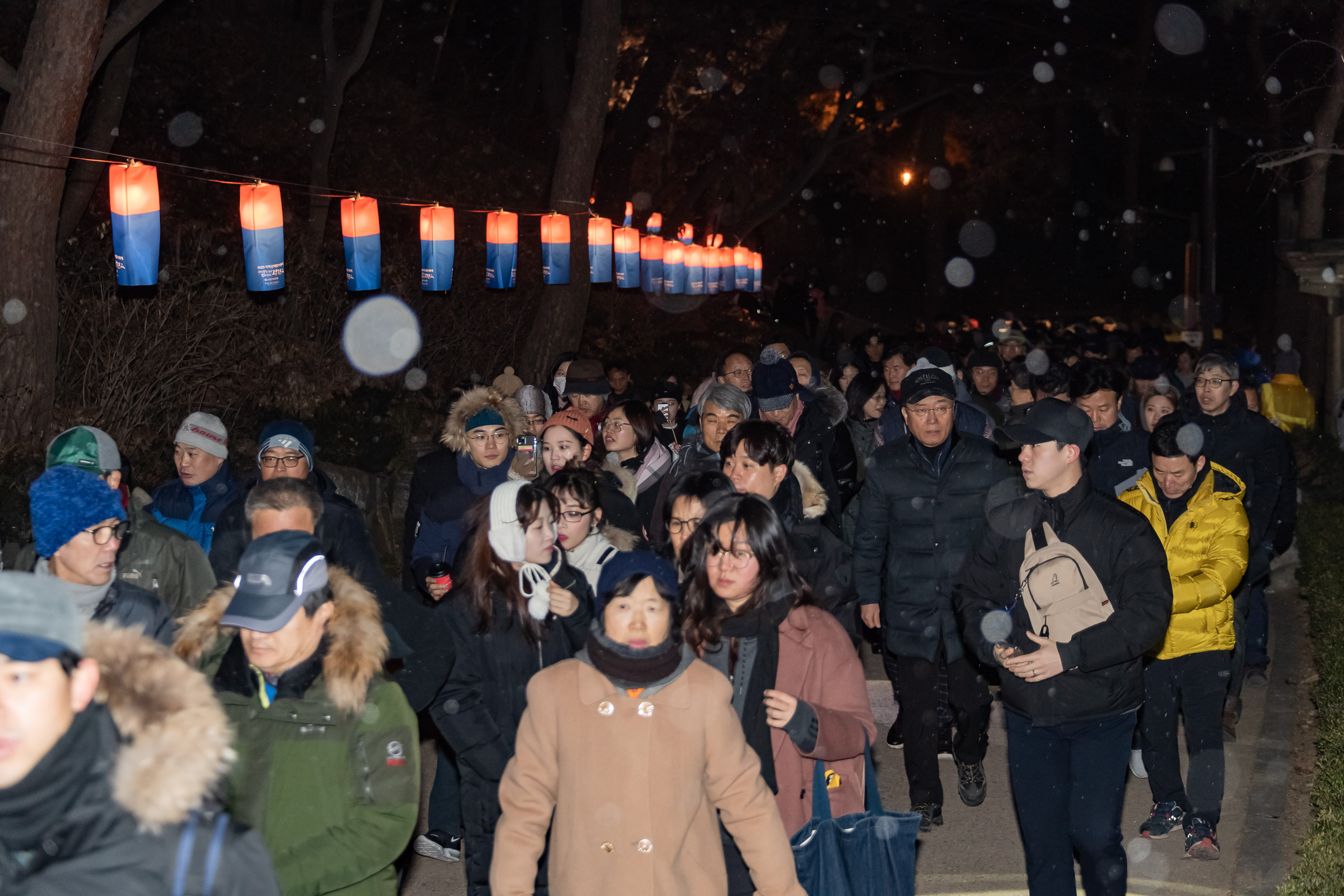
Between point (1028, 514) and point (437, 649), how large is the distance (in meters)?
2.05

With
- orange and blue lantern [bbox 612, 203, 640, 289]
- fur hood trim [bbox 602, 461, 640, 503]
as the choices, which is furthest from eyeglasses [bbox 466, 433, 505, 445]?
orange and blue lantern [bbox 612, 203, 640, 289]

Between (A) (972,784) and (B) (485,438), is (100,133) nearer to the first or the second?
(B) (485,438)

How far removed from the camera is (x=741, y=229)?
1096 inches

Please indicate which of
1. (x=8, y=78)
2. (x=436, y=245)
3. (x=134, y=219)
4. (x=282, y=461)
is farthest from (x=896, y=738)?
(x=8, y=78)

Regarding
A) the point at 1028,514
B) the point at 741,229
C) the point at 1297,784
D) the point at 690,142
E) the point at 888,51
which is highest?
the point at 888,51

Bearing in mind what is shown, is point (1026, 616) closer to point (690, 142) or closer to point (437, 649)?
point (437, 649)

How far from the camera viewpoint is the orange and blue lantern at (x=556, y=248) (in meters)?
16.1

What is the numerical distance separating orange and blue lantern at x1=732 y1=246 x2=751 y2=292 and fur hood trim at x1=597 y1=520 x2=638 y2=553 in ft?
72.2

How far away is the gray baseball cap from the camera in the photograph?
201 centimetres

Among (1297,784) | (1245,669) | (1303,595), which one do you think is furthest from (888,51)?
(1297,784)

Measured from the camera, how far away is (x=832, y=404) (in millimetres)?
8062

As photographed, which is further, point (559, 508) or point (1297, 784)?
point (1297, 784)

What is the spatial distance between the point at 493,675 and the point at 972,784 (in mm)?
3050

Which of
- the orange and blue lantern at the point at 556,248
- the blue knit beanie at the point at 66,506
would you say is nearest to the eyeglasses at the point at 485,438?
the blue knit beanie at the point at 66,506
